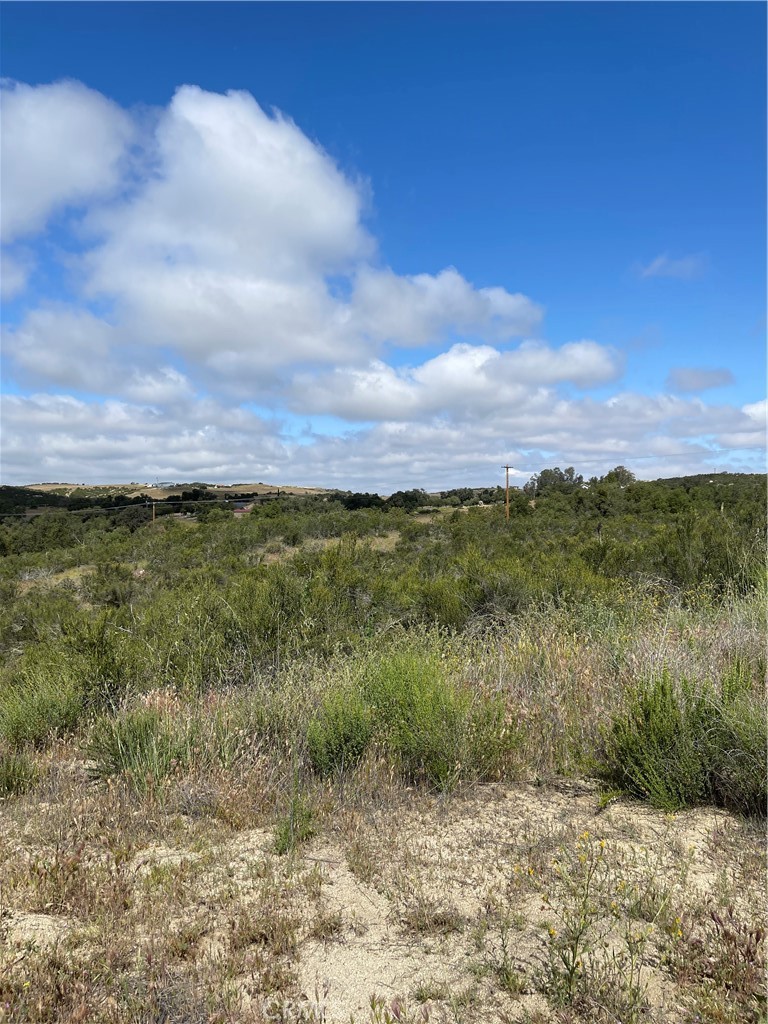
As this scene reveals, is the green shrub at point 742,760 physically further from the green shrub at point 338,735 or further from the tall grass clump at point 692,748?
the green shrub at point 338,735

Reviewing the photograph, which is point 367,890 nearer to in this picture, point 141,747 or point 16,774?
point 141,747

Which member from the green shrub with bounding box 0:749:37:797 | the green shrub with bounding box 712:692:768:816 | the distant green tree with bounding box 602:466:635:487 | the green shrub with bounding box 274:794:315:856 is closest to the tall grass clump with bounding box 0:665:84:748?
the green shrub with bounding box 0:749:37:797

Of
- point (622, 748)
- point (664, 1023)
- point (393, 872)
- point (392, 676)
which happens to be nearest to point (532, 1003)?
point (664, 1023)

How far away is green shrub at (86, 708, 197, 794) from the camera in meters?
4.10

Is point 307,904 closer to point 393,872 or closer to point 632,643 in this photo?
point 393,872

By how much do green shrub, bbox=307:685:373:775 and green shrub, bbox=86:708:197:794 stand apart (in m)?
0.89

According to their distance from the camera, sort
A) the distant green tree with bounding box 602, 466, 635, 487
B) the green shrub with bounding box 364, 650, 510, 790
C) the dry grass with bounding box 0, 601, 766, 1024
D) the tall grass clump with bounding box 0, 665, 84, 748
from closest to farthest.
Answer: the dry grass with bounding box 0, 601, 766, 1024 → the green shrub with bounding box 364, 650, 510, 790 → the tall grass clump with bounding box 0, 665, 84, 748 → the distant green tree with bounding box 602, 466, 635, 487

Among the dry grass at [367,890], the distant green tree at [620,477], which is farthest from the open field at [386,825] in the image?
the distant green tree at [620,477]

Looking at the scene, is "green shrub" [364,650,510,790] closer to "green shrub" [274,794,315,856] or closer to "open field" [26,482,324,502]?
"green shrub" [274,794,315,856]

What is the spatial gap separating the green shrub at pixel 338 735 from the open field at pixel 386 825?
0.7 inches

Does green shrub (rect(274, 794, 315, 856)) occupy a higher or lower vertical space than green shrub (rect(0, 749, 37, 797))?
higher

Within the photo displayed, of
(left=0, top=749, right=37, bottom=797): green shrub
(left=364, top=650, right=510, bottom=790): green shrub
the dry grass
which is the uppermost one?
(left=364, top=650, right=510, bottom=790): green shrub

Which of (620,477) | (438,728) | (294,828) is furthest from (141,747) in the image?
(620,477)

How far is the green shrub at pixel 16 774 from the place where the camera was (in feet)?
14.0
